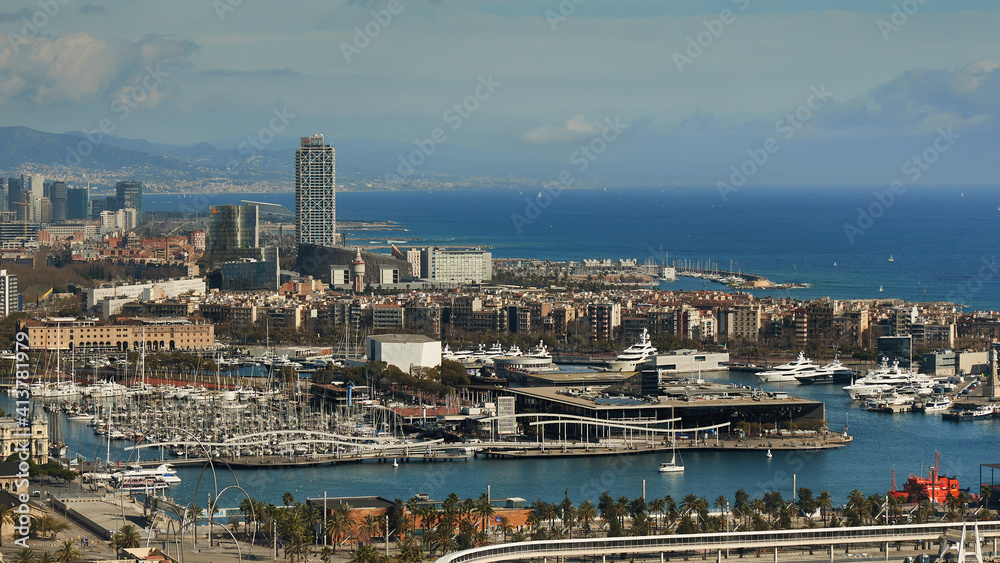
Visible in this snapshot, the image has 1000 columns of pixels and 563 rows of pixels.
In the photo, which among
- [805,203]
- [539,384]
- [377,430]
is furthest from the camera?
[805,203]

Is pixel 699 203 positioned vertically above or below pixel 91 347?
above

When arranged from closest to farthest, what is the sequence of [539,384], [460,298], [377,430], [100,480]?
[100,480]
[377,430]
[539,384]
[460,298]

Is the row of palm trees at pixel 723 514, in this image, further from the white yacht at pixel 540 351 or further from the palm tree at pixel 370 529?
the white yacht at pixel 540 351

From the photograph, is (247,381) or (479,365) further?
(479,365)

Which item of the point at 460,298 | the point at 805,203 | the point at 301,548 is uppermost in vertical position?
the point at 805,203

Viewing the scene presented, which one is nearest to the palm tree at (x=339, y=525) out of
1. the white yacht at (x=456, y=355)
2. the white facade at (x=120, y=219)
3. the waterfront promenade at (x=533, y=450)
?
the waterfront promenade at (x=533, y=450)

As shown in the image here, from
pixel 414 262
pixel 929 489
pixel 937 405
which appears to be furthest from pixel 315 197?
pixel 929 489

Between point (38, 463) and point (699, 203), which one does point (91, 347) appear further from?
point (699, 203)

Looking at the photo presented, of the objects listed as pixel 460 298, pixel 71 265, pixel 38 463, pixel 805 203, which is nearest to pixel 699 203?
pixel 805 203
